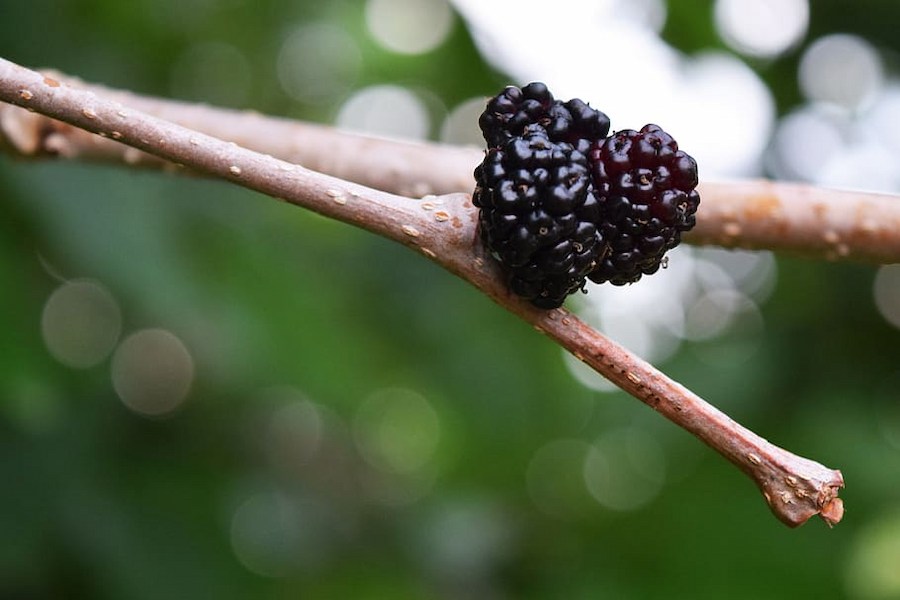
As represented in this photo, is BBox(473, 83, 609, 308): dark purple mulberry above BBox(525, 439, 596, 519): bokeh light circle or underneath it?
above

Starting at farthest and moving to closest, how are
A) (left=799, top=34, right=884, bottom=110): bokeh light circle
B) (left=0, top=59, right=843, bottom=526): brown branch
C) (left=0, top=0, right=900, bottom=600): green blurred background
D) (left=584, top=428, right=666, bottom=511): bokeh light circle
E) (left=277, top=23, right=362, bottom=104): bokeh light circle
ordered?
(left=584, top=428, right=666, bottom=511): bokeh light circle → (left=277, top=23, right=362, bottom=104): bokeh light circle → (left=799, top=34, right=884, bottom=110): bokeh light circle → (left=0, top=0, right=900, bottom=600): green blurred background → (left=0, top=59, right=843, bottom=526): brown branch

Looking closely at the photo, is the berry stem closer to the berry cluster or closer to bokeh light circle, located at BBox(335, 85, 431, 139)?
the berry cluster

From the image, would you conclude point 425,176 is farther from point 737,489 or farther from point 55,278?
point 737,489

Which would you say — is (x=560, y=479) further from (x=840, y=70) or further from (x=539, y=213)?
(x=539, y=213)

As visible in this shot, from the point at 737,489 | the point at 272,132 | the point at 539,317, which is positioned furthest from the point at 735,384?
the point at 539,317

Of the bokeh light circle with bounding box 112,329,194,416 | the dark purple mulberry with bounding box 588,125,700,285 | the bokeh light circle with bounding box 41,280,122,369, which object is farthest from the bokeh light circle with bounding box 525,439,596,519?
the dark purple mulberry with bounding box 588,125,700,285

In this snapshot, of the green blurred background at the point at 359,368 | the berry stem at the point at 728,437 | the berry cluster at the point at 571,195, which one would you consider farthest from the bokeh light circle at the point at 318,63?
the berry stem at the point at 728,437

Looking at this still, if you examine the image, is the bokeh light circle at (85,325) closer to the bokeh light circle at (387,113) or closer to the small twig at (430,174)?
the bokeh light circle at (387,113)

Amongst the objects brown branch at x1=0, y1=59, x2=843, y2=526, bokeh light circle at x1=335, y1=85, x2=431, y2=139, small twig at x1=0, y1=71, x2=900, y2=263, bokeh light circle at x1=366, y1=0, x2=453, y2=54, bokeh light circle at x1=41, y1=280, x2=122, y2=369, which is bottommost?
bokeh light circle at x1=41, y1=280, x2=122, y2=369

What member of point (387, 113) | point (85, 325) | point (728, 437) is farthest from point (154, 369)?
point (728, 437)
